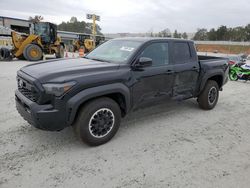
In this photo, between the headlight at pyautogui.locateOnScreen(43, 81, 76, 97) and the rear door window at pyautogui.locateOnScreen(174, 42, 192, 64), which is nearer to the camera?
the headlight at pyautogui.locateOnScreen(43, 81, 76, 97)

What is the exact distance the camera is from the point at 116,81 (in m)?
3.50

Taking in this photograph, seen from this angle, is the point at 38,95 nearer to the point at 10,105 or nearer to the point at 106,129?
the point at 106,129

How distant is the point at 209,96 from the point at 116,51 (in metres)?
2.74

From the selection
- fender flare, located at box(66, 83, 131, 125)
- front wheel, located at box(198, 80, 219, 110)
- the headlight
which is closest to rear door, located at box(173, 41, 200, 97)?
front wheel, located at box(198, 80, 219, 110)

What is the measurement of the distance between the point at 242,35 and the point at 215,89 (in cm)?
8662

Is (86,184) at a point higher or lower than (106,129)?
lower

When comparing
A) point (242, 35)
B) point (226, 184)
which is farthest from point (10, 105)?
point (242, 35)

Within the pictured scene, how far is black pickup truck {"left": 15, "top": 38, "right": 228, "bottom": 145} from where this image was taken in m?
3.03

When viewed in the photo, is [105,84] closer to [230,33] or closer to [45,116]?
[45,116]

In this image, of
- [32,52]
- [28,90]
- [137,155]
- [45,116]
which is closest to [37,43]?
[32,52]

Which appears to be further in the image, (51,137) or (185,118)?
(185,118)

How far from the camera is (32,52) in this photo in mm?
15133

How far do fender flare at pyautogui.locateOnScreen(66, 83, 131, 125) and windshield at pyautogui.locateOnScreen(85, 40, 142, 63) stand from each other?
56 centimetres

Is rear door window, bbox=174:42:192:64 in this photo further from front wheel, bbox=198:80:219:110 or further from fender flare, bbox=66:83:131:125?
fender flare, bbox=66:83:131:125
